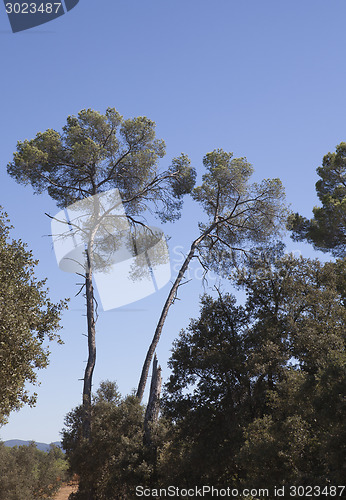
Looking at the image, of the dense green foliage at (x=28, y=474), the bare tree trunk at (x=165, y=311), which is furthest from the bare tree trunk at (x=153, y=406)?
the dense green foliage at (x=28, y=474)

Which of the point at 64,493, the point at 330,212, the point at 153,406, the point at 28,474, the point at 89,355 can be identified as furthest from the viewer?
the point at 64,493

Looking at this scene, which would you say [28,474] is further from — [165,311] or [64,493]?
[165,311]

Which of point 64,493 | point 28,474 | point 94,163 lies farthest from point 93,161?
point 64,493

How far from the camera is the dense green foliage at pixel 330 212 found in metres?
28.0

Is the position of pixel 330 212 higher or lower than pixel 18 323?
higher

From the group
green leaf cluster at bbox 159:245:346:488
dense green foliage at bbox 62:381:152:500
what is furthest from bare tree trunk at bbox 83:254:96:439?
green leaf cluster at bbox 159:245:346:488

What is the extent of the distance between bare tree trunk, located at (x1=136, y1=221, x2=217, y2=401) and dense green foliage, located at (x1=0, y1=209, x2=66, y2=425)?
5.96 metres

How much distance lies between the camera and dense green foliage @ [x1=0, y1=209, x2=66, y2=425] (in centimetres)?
1387

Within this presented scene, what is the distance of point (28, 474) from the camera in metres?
30.9

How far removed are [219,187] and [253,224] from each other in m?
2.91

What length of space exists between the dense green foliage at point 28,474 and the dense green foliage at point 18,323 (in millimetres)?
14722

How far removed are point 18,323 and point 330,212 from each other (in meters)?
20.8

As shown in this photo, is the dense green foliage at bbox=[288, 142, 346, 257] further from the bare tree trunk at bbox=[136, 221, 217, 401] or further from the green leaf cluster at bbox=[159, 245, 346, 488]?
the green leaf cluster at bbox=[159, 245, 346, 488]

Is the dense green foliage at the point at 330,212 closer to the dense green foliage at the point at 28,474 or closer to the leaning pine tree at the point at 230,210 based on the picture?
the leaning pine tree at the point at 230,210
